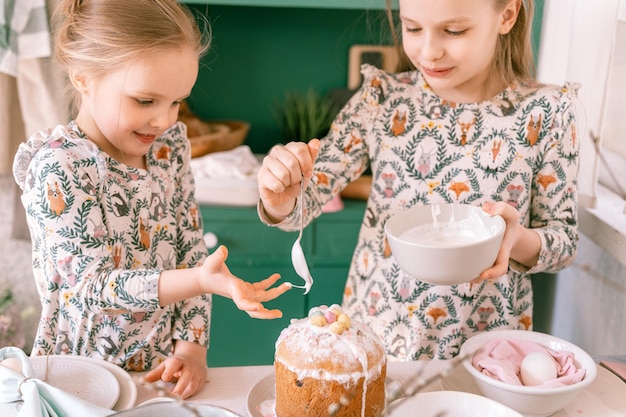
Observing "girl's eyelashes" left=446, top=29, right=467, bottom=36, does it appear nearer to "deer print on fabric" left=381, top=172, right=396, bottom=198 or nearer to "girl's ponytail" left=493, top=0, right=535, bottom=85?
"girl's ponytail" left=493, top=0, right=535, bottom=85

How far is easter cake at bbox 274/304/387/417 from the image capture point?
88 centimetres

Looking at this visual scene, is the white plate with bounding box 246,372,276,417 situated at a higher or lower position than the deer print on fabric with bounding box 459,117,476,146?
lower

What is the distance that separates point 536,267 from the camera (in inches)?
49.8

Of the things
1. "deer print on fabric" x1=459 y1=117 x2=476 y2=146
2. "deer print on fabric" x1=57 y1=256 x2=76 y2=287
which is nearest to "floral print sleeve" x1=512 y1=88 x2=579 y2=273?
"deer print on fabric" x1=459 y1=117 x2=476 y2=146

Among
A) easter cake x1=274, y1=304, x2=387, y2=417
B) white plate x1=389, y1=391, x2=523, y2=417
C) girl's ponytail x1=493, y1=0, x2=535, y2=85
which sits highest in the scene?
girl's ponytail x1=493, y1=0, x2=535, y2=85

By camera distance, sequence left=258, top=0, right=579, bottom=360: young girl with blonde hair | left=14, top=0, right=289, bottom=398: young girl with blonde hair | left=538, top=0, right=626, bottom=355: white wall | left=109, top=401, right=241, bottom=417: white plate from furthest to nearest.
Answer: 1. left=538, top=0, right=626, bottom=355: white wall
2. left=258, top=0, right=579, bottom=360: young girl with blonde hair
3. left=14, top=0, right=289, bottom=398: young girl with blonde hair
4. left=109, top=401, right=241, bottom=417: white plate

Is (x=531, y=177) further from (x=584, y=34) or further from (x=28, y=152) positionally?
(x=28, y=152)

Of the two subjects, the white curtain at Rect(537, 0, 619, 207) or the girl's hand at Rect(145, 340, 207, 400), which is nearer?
the girl's hand at Rect(145, 340, 207, 400)

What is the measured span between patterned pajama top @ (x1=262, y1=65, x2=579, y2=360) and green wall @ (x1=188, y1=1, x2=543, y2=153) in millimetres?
1186

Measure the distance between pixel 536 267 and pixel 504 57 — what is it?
1.39 feet

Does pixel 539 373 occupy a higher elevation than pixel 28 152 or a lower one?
lower

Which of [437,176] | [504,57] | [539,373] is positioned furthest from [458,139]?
[539,373]

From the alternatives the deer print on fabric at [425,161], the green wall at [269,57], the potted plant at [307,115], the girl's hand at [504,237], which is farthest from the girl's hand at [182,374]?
the green wall at [269,57]

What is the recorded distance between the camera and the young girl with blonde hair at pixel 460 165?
4.34 feet
